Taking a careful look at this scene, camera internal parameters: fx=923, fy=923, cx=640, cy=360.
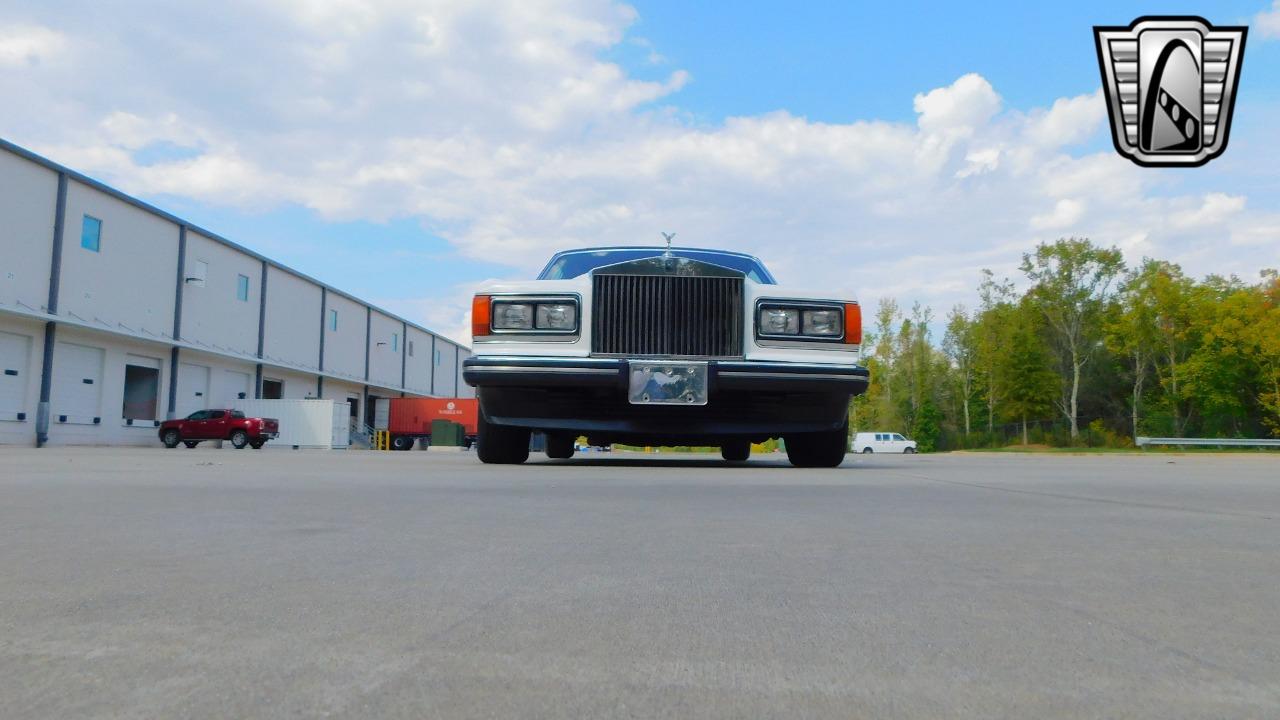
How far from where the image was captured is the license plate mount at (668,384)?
24.4ft

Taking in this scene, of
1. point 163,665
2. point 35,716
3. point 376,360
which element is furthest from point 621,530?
point 376,360

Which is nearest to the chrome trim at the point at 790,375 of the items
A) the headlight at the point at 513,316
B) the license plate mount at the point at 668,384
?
the license plate mount at the point at 668,384

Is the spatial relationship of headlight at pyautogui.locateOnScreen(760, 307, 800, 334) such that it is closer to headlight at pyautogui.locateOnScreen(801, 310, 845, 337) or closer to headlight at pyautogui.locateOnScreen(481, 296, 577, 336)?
headlight at pyautogui.locateOnScreen(801, 310, 845, 337)

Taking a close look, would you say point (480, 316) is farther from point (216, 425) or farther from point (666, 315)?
point (216, 425)

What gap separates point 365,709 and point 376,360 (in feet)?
169

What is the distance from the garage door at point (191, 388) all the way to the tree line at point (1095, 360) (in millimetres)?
41849

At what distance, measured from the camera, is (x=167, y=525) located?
3137 millimetres

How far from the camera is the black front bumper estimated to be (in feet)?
24.3

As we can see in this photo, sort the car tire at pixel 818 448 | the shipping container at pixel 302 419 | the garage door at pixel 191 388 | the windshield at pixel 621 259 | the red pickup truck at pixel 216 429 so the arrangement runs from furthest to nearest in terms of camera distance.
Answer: the shipping container at pixel 302 419, the garage door at pixel 191 388, the red pickup truck at pixel 216 429, the car tire at pixel 818 448, the windshield at pixel 621 259

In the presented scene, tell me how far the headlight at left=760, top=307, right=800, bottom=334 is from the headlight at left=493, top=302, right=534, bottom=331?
195 centimetres

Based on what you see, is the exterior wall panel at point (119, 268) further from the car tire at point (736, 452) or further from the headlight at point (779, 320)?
the headlight at point (779, 320)

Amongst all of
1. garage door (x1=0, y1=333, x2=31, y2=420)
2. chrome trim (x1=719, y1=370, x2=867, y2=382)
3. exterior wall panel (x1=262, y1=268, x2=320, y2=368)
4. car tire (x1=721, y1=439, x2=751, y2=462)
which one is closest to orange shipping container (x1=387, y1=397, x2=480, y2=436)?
exterior wall panel (x1=262, y1=268, x2=320, y2=368)

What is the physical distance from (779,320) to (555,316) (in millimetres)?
1885

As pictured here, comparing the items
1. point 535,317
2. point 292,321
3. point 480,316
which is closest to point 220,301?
point 292,321
